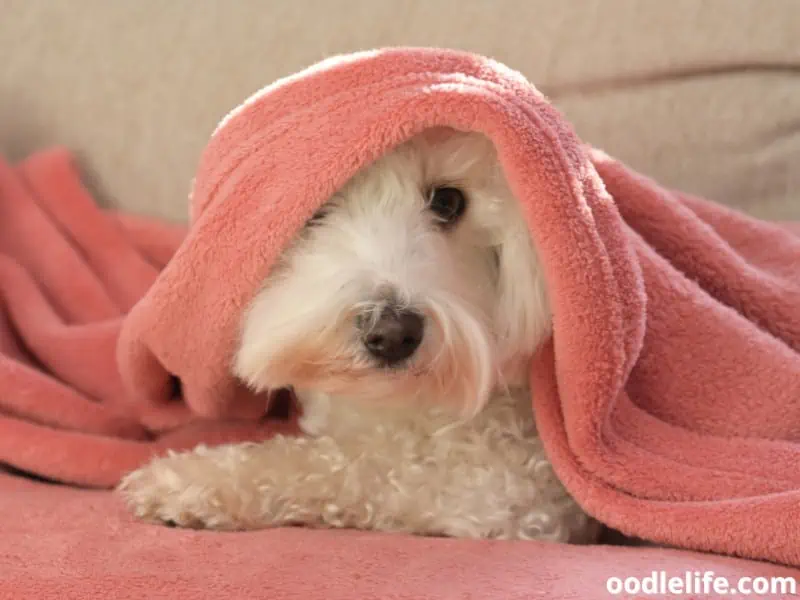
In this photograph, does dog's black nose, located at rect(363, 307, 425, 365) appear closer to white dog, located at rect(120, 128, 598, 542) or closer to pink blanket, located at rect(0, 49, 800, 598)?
white dog, located at rect(120, 128, 598, 542)

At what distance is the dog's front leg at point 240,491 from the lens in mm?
995

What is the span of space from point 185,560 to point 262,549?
76mm

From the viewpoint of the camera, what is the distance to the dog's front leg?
0.99m

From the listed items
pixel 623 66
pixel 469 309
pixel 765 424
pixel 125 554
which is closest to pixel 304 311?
pixel 469 309

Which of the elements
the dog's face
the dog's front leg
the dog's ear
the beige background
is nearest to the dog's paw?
the dog's front leg

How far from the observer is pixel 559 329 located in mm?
963

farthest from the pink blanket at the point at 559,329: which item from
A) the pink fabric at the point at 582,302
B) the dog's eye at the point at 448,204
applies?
the dog's eye at the point at 448,204

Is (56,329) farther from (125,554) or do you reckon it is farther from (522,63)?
(522,63)

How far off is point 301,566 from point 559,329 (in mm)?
377

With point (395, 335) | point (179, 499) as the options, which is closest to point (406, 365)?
point (395, 335)

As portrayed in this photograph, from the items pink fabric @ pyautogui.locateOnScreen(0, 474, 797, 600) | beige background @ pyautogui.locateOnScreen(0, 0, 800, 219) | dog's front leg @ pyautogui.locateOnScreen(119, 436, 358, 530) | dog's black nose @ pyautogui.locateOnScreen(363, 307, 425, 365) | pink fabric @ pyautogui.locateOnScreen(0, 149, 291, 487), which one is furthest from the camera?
beige background @ pyautogui.locateOnScreen(0, 0, 800, 219)

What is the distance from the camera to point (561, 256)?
0.93 metres

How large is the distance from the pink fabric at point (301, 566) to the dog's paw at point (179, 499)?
0.04 meters

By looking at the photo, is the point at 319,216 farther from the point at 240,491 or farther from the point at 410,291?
the point at 240,491
